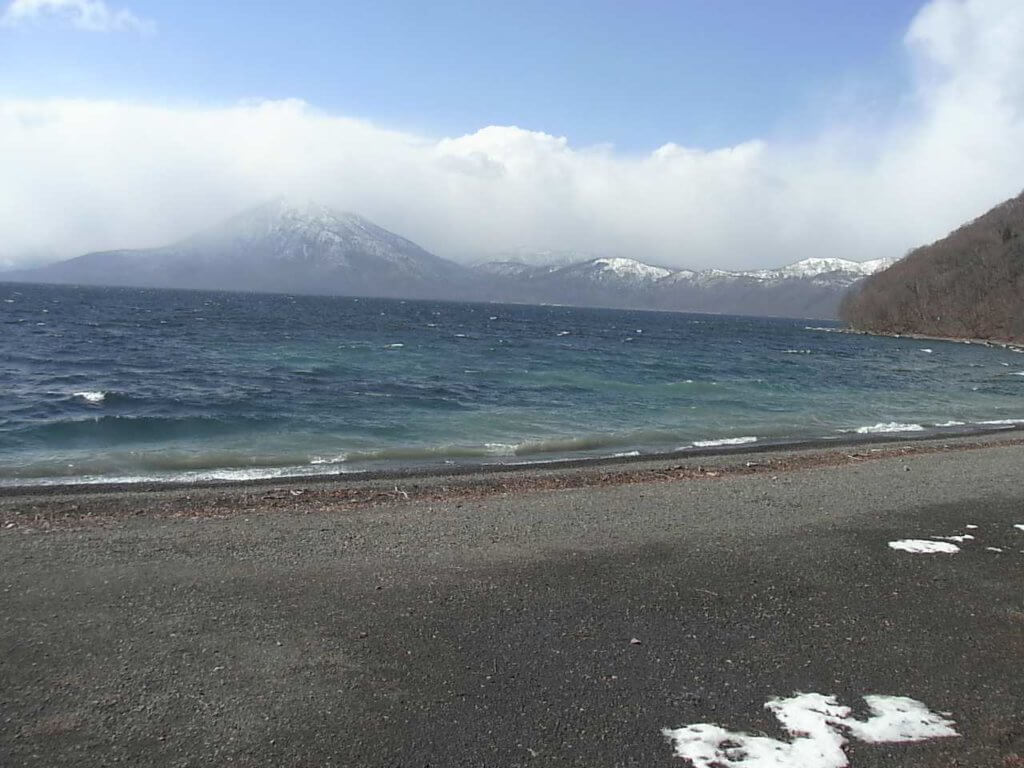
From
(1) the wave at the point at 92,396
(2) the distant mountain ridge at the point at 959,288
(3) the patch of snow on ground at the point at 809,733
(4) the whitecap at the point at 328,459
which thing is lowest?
(4) the whitecap at the point at 328,459

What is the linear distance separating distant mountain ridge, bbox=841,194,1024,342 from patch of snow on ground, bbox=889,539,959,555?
11400 cm

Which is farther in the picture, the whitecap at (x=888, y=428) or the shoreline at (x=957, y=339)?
the shoreline at (x=957, y=339)

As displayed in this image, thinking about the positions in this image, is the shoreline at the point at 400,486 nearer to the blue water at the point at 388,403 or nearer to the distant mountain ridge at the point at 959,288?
the blue water at the point at 388,403

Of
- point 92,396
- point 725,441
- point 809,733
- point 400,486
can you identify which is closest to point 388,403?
point 92,396

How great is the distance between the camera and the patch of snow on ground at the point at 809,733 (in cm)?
480

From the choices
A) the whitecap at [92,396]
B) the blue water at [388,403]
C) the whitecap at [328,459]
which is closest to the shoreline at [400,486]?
the blue water at [388,403]

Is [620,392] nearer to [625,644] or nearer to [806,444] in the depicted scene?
[806,444]

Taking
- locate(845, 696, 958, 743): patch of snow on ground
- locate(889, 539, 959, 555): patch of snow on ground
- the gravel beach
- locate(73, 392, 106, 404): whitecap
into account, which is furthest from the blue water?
locate(845, 696, 958, 743): patch of snow on ground

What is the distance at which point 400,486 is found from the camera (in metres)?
13.7

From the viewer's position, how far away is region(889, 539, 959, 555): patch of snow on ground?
936cm

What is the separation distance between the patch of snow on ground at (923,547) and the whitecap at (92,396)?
23524 millimetres

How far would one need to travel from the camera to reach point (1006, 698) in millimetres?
5664

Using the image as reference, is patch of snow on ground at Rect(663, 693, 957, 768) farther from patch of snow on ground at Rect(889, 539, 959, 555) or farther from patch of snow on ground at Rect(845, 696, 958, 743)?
patch of snow on ground at Rect(889, 539, 959, 555)

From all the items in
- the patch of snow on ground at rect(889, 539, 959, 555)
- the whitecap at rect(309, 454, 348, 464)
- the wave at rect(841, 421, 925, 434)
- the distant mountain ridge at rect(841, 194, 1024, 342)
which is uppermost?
the distant mountain ridge at rect(841, 194, 1024, 342)
